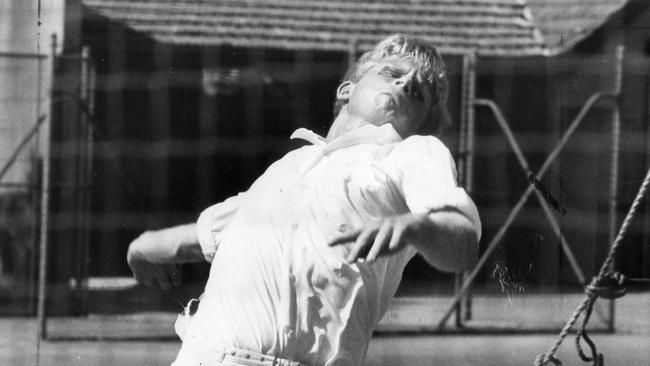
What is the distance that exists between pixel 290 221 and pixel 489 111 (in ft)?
14.1

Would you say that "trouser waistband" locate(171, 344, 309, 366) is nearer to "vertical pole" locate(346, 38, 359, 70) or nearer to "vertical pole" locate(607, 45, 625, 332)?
"vertical pole" locate(346, 38, 359, 70)

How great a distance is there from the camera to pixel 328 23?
18.8ft

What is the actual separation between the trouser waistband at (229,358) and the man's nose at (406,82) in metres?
0.44

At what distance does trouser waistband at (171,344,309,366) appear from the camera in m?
1.81

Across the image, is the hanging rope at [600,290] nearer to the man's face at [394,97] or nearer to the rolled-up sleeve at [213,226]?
the man's face at [394,97]

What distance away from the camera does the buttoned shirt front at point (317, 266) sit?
1.82 m

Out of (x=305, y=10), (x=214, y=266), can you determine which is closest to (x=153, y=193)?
(x=305, y=10)

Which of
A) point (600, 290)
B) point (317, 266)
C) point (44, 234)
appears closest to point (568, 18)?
point (44, 234)

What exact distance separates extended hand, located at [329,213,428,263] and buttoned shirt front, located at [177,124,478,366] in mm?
189

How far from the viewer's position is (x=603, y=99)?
579 centimetres

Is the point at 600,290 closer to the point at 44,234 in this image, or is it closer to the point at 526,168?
the point at 526,168

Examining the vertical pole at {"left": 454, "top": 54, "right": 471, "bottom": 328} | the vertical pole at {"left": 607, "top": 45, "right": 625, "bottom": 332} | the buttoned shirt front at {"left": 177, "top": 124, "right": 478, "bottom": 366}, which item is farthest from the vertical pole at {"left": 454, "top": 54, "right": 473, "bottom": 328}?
the buttoned shirt front at {"left": 177, "top": 124, "right": 478, "bottom": 366}

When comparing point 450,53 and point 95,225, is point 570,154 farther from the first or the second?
point 95,225

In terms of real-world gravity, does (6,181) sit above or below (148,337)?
above
